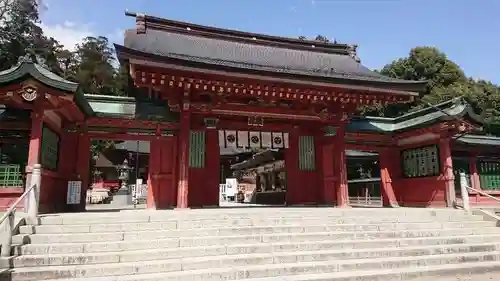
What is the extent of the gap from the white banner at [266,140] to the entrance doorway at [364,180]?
32.3 ft

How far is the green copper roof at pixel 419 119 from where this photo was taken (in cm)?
1150

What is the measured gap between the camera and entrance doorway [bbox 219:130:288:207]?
1216 centimetres

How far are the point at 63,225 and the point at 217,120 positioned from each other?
237 inches

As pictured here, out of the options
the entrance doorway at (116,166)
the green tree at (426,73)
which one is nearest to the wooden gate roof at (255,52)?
the entrance doorway at (116,166)

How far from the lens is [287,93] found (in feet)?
35.6

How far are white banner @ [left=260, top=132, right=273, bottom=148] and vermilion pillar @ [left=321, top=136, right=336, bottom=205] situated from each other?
203cm

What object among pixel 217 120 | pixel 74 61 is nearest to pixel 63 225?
pixel 217 120

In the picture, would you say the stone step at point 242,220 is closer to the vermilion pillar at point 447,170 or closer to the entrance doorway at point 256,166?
the vermilion pillar at point 447,170

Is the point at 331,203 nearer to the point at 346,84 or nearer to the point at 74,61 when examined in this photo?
the point at 346,84

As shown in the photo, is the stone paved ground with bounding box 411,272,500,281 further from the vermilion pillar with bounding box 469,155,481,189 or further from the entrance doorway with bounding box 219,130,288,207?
the vermilion pillar with bounding box 469,155,481,189

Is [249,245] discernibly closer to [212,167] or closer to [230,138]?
[212,167]

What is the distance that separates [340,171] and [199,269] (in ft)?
23.0

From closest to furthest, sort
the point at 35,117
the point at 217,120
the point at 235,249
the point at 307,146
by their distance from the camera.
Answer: the point at 235,249 < the point at 35,117 < the point at 217,120 < the point at 307,146

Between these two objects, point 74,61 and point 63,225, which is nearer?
point 63,225
